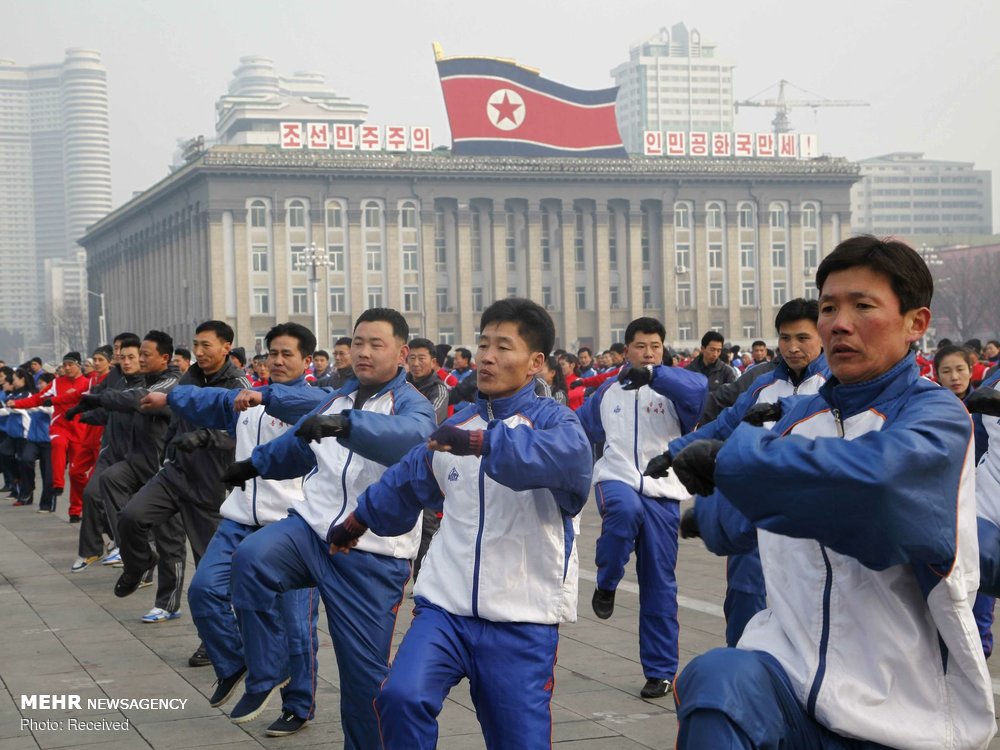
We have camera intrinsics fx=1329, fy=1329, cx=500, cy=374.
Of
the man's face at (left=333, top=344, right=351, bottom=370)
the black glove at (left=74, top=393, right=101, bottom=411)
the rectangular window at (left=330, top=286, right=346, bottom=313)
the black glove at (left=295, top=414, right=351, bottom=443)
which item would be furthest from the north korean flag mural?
the black glove at (left=295, top=414, right=351, bottom=443)

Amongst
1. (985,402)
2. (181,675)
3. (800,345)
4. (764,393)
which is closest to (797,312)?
(800,345)

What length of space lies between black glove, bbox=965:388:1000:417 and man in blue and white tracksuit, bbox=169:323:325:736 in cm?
310

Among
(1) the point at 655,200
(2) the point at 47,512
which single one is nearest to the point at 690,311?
(1) the point at 655,200

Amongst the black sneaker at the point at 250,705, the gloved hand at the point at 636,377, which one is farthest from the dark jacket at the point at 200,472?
the gloved hand at the point at 636,377

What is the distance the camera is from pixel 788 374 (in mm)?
6312

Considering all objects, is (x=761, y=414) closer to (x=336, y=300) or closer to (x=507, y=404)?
(x=507, y=404)

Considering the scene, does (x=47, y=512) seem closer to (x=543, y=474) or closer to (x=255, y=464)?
(x=255, y=464)

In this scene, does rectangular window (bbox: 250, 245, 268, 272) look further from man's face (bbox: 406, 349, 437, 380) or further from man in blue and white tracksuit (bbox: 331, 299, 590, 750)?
man in blue and white tracksuit (bbox: 331, 299, 590, 750)

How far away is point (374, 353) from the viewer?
5.72 metres

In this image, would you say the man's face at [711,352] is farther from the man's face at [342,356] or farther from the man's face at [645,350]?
the man's face at [645,350]

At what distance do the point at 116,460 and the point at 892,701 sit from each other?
9.77 metres

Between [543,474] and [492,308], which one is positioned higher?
[492,308]

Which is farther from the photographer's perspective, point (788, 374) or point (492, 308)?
point (788, 374)

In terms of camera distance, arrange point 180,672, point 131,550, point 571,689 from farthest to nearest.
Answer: point 131,550 → point 180,672 → point 571,689
